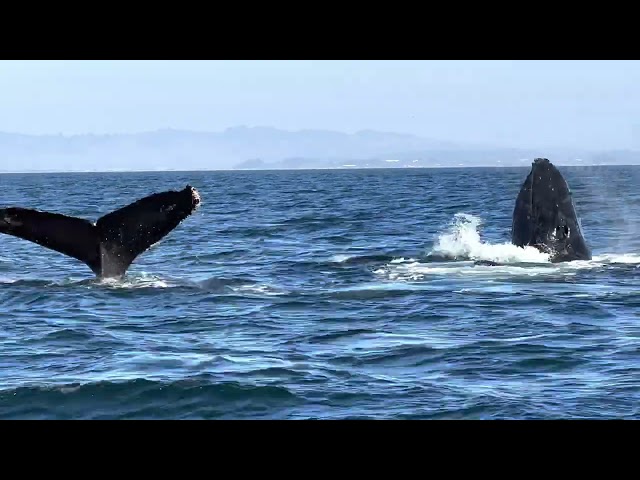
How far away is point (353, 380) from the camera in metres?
8.62

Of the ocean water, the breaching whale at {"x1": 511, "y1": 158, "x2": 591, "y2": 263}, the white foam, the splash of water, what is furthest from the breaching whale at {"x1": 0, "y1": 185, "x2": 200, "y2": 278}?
the splash of water

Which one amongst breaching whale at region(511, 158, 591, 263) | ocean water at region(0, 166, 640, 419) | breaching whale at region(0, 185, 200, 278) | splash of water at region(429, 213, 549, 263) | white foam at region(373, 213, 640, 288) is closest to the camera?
ocean water at region(0, 166, 640, 419)

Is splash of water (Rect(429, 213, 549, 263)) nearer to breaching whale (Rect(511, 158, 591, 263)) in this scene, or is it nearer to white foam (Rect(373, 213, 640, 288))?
white foam (Rect(373, 213, 640, 288))

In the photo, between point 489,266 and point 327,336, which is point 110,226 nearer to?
point 327,336

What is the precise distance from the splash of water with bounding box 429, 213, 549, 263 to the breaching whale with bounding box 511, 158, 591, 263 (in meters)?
0.23

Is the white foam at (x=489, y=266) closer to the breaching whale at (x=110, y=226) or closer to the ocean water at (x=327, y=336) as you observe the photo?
the ocean water at (x=327, y=336)

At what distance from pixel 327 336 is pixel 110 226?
10.2 feet

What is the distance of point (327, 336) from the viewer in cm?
1092

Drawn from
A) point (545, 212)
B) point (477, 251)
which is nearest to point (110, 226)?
point (545, 212)

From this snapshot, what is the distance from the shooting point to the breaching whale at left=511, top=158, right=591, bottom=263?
1534cm

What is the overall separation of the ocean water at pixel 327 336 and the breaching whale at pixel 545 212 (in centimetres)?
42
